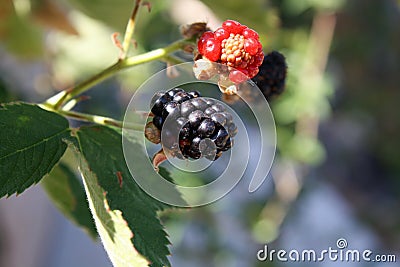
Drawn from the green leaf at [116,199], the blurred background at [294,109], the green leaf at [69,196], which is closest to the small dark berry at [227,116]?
the green leaf at [116,199]

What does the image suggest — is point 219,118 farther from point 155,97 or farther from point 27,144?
point 27,144

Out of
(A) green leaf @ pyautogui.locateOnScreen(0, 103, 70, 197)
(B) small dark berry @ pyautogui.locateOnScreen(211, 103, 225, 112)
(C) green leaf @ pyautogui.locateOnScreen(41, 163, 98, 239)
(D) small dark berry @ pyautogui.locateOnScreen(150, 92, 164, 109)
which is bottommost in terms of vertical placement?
(A) green leaf @ pyautogui.locateOnScreen(0, 103, 70, 197)

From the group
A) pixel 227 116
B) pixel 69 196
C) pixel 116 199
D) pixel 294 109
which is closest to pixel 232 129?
pixel 227 116

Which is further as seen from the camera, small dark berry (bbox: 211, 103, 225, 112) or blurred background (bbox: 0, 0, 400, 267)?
blurred background (bbox: 0, 0, 400, 267)

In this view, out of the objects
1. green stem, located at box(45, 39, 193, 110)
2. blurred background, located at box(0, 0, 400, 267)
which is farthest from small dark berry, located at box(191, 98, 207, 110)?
blurred background, located at box(0, 0, 400, 267)

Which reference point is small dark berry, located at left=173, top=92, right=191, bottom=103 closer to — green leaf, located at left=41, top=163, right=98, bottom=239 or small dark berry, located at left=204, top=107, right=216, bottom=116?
small dark berry, located at left=204, top=107, right=216, bottom=116

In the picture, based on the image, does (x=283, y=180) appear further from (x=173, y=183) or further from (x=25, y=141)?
(x=25, y=141)

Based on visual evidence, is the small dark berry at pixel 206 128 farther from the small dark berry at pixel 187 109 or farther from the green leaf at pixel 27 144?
the green leaf at pixel 27 144
